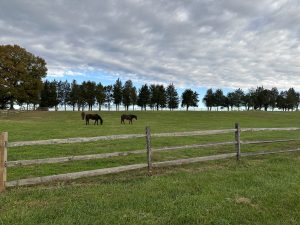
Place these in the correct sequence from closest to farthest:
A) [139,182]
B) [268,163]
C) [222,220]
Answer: [222,220], [139,182], [268,163]

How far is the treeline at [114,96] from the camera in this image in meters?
113

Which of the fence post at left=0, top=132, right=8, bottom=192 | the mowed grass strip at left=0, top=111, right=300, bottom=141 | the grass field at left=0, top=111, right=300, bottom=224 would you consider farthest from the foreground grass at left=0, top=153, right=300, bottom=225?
the mowed grass strip at left=0, top=111, right=300, bottom=141

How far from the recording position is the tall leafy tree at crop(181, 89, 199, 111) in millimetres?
125375

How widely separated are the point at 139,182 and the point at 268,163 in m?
5.59

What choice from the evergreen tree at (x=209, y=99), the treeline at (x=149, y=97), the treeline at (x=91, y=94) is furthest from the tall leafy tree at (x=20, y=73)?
the evergreen tree at (x=209, y=99)

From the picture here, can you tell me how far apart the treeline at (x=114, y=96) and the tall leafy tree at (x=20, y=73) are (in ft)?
124

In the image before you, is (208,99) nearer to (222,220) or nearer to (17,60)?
(17,60)

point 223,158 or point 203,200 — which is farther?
point 223,158

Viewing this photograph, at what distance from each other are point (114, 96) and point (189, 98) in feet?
95.4

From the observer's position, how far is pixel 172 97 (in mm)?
129375

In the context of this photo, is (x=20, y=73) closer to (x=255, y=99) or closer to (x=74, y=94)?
(x=74, y=94)

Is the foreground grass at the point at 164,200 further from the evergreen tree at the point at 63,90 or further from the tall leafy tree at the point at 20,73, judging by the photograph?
the evergreen tree at the point at 63,90

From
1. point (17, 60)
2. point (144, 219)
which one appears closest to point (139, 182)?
point (144, 219)

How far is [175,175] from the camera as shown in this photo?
9484 millimetres
